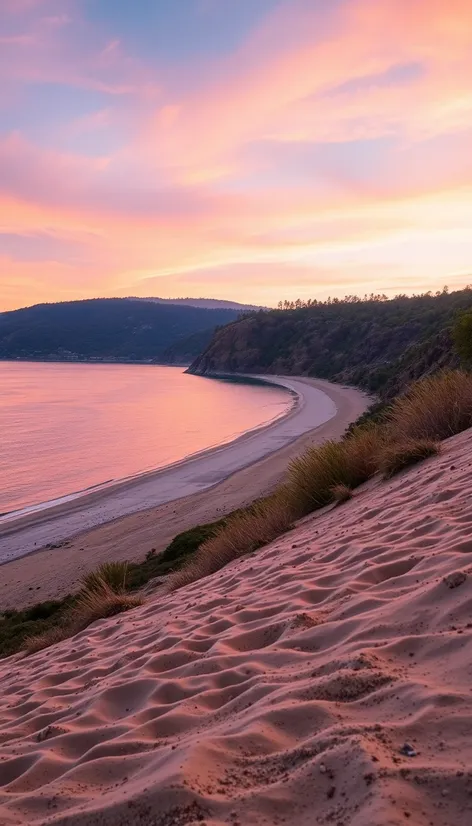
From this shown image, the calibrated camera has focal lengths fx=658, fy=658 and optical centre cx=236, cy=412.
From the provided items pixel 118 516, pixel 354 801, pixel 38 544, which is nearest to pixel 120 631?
pixel 354 801

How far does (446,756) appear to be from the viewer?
2.30 meters

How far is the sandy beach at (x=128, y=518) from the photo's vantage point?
14.5m

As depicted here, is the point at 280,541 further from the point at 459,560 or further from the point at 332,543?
the point at 459,560

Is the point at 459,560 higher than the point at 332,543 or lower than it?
higher

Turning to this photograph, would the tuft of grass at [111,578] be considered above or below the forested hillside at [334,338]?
below

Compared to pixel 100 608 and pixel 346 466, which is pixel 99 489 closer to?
pixel 346 466

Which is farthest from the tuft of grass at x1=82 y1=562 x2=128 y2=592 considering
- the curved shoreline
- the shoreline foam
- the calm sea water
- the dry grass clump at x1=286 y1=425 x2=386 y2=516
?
the calm sea water

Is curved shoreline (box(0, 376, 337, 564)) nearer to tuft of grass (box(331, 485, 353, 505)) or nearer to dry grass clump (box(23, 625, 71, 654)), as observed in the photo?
dry grass clump (box(23, 625, 71, 654))

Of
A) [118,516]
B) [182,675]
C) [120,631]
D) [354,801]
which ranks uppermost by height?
[354,801]

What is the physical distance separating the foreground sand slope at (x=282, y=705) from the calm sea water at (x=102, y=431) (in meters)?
18.0

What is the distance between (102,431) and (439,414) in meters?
32.6

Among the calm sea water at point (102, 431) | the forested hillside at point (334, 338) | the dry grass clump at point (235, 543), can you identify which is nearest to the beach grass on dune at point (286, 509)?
the dry grass clump at point (235, 543)

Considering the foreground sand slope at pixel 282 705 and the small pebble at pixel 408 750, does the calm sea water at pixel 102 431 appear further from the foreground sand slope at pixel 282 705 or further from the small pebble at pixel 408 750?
the small pebble at pixel 408 750

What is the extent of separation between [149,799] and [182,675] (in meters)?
1.52
